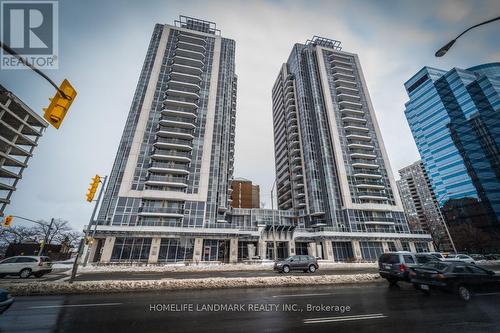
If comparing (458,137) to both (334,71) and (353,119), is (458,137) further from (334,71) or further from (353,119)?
(334,71)

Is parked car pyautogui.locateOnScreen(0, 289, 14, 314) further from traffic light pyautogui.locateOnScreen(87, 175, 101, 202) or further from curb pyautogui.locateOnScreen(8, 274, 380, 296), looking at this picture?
traffic light pyautogui.locateOnScreen(87, 175, 101, 202)

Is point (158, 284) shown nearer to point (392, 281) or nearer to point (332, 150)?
point (392, 281)

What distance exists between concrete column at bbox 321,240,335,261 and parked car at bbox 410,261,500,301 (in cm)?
3331

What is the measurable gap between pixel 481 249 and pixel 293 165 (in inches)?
2077

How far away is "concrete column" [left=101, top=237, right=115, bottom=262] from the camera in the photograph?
30406 millimetres

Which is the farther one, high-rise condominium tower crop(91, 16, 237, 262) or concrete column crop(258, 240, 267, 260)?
concrete column crop(258, 240, 267, 260)

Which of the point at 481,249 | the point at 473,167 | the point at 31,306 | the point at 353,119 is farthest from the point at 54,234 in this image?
the point at 473,167

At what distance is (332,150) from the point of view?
55.1 m

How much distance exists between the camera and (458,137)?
72.1m

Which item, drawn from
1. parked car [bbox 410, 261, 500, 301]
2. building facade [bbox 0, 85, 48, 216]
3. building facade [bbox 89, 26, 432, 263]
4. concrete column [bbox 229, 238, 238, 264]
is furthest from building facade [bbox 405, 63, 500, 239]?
building facade [bbox 0, 85, 48, 216]

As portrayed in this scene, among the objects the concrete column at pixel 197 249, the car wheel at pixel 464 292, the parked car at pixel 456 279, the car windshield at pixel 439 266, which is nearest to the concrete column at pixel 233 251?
the concrete column at pixel 197 249

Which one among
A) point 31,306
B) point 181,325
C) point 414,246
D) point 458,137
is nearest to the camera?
point 181,325

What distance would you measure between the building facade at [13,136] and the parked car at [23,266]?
62.4ft

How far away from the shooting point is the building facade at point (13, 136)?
1175 inches
